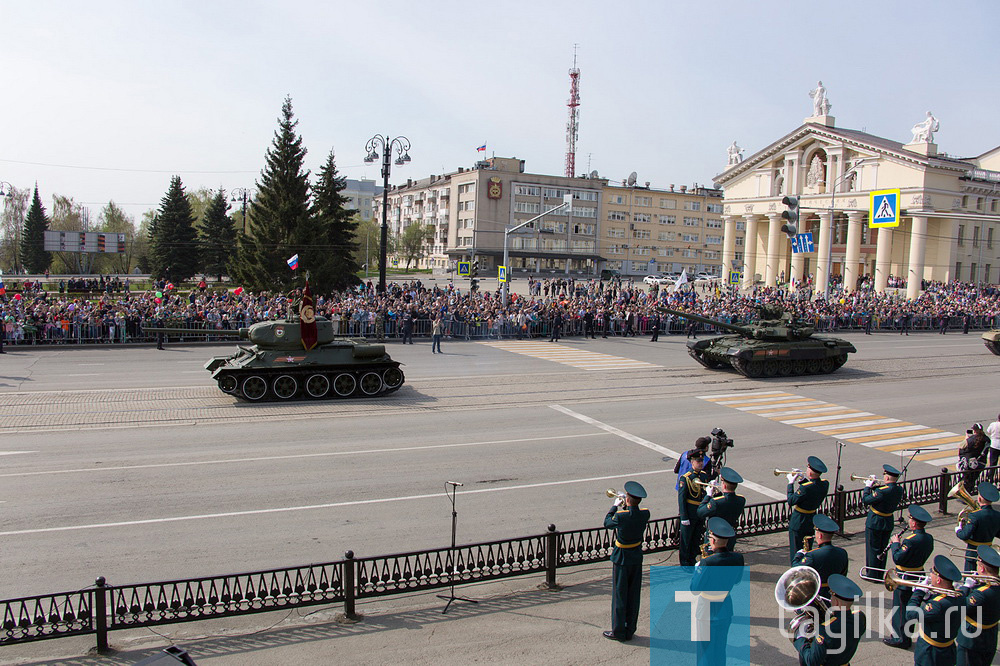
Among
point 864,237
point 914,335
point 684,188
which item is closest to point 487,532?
point 914,335

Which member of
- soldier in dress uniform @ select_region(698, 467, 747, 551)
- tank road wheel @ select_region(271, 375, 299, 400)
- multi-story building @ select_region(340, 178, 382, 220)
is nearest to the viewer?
soldier in dress uniform @ select_region(698, 467, 747, 551)

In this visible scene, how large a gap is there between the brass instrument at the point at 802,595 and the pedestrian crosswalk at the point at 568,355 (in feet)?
68.2

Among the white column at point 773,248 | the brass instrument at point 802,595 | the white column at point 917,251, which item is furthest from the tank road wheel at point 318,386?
the white column at point 773,248

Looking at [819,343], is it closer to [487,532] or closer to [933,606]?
[487,532]

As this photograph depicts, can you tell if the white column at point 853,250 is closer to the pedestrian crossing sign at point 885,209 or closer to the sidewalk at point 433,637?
the pedestrian crossing sign at point 885,209

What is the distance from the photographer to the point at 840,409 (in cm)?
2119

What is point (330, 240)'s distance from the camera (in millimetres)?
45531

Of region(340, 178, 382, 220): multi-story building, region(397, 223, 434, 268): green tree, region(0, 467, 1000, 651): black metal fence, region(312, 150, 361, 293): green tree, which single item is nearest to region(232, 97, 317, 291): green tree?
region(312, 150, 361, 293): green tree

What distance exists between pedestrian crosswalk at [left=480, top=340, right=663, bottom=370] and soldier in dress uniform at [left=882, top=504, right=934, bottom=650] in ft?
61.1

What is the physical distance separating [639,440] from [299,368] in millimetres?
9431

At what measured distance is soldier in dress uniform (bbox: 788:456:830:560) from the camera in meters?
9.41

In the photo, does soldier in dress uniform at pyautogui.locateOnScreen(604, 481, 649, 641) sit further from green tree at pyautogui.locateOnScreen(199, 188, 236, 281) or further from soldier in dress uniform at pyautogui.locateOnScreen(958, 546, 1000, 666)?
green tree at pyautogui.locateOnScreen(199, 188, 236, 281)

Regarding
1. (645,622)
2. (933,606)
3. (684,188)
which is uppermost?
(684,188)

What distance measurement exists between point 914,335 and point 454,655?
4235 cm
